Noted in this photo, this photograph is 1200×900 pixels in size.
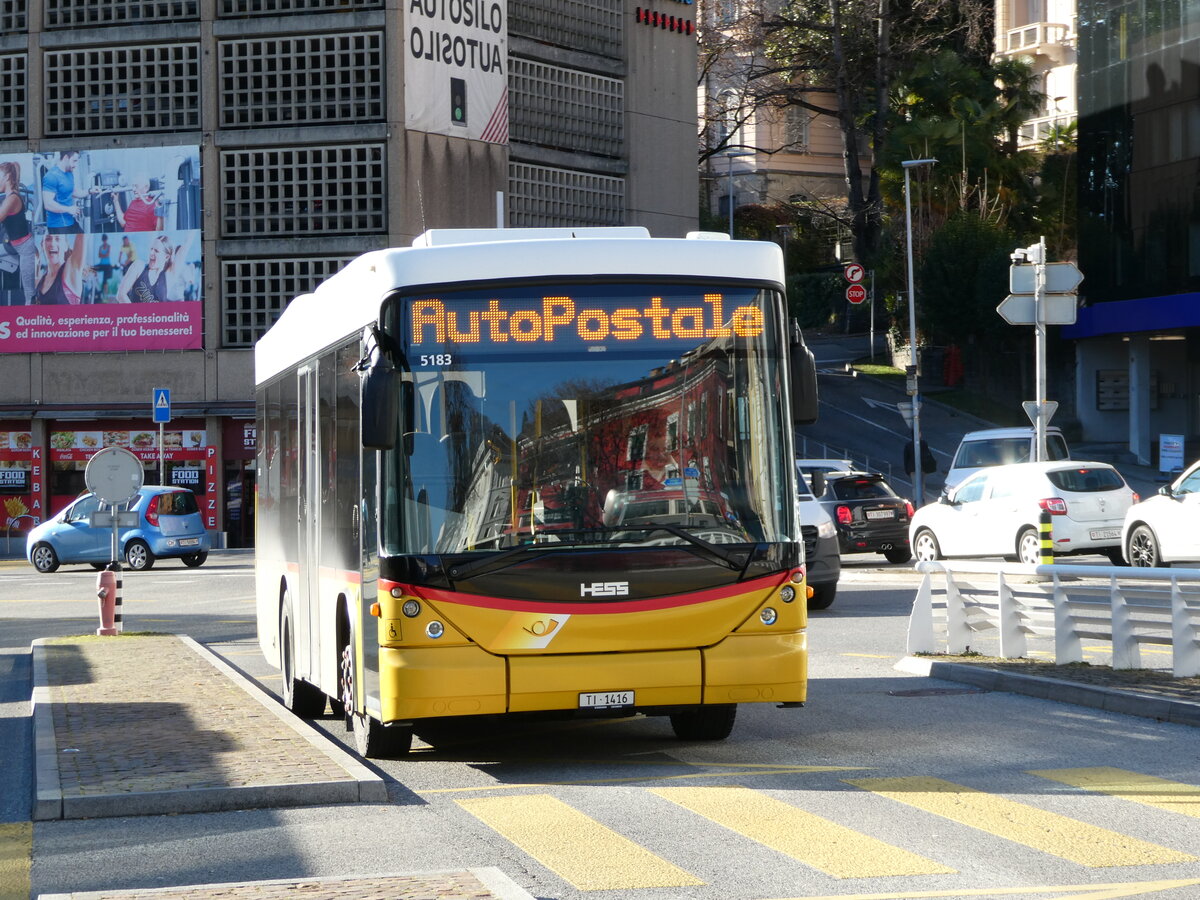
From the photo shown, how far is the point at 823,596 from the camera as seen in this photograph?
851 inches

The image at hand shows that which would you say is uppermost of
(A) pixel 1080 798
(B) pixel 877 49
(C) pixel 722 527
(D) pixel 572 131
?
(B) pixel 877 49

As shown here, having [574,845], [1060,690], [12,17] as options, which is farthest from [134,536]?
[574,845]

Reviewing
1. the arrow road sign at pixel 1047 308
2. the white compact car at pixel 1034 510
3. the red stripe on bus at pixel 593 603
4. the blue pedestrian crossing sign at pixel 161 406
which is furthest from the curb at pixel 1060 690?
the blue pedestrian crossing sign at pixel 161 406

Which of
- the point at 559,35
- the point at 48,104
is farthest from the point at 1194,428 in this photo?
the point at 48,104

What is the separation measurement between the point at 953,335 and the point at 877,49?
35.1 ft

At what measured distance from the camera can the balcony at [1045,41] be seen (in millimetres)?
65312

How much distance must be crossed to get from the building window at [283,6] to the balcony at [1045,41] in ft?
97.1

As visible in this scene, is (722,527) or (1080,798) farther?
(722,527)

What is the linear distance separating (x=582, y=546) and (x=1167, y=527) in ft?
48.5

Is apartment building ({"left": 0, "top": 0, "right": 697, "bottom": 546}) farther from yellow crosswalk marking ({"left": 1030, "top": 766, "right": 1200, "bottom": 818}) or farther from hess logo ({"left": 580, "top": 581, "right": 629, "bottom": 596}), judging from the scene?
yellow crosswalk marking ({"left": 1030, "top": 766, "right": 1200, "bottom": 818})

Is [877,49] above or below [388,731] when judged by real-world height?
above

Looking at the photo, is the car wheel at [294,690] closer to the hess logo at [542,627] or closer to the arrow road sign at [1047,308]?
the hess logo at [542,627]

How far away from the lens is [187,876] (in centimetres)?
720

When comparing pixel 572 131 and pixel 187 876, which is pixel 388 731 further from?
pixel 572 131
